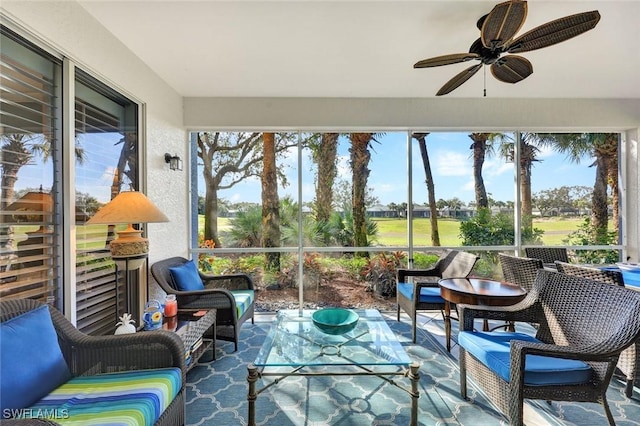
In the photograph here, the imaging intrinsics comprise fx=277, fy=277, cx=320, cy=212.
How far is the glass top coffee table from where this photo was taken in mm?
1650

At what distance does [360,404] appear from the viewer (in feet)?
6.43

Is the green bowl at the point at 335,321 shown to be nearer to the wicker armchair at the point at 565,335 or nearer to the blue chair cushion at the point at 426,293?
the wicker armchair at the point at 565,335

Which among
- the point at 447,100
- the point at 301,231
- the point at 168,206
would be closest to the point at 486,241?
the point at 447,100

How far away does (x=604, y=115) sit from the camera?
12.2ft

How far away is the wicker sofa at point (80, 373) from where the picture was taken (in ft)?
4.05

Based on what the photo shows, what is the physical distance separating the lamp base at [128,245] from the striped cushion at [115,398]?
0.83 meters

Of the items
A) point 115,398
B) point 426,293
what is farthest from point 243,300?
point 426,293

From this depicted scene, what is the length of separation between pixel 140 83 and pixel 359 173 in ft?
8.78

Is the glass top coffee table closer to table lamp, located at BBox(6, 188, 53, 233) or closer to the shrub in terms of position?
table lamp, located at BBox(6, 188, 53, 233)

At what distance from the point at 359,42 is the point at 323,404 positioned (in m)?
2.94

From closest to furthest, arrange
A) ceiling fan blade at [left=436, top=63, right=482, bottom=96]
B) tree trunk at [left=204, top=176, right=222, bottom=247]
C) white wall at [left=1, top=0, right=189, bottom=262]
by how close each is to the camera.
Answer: white wall at [left=1, top=0, right=189, bottom=262] < ceiling fan blade at [left=436, top=63, right=482, bottom=96] < tree trunk at [left=204, top=176, right=222, bottom=247]

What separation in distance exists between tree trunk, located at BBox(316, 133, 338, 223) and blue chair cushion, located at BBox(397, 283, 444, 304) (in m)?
1.34

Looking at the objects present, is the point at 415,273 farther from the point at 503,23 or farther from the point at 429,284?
the point at 503,23

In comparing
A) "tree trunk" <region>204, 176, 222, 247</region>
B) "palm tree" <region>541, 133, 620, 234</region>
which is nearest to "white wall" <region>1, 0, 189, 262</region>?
"tree trunk" <region>204, 176, 222, 247</region>
